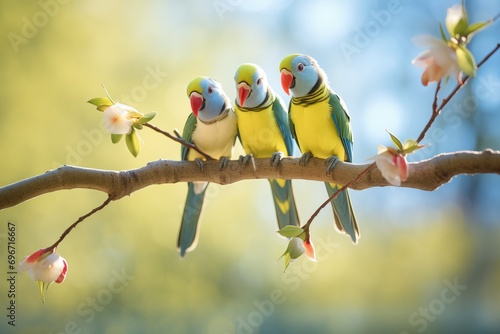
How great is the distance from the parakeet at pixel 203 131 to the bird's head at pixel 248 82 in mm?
51

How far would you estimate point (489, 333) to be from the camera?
5.84ft

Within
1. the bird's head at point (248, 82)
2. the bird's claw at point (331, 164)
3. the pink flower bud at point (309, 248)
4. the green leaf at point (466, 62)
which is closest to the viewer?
the green leaf at point (466, 62)

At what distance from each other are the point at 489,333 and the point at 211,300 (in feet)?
3.17

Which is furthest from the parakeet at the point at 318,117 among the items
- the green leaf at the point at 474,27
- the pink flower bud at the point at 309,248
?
the green leaf at the point at 474,27

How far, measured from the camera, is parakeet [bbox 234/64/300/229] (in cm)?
103

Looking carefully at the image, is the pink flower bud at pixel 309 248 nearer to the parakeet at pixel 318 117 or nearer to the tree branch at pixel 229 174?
the tree branch at pixel 229 174

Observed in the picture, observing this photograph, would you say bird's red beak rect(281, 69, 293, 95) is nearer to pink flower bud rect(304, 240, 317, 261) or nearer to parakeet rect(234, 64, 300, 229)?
parakeet rect(234, 64, 300, 229)

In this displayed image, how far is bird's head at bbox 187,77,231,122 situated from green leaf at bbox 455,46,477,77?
50cm

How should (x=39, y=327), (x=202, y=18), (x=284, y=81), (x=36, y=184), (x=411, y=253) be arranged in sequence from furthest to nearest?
(x=202, y=18) < (x=411, y=253) < (x=39, y=327) < (x=284, y=81) < (x=36, y=184)

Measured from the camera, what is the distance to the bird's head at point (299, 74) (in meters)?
0.97

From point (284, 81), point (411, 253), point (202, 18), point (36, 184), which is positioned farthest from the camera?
point (202, 18)

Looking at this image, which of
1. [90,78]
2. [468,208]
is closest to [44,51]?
[90,78]

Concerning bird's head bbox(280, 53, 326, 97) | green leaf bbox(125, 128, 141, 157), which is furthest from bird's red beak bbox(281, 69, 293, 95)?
green leaf bbox(125, 128, 141, 157)

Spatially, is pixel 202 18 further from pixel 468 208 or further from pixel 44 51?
pixel 468 208
